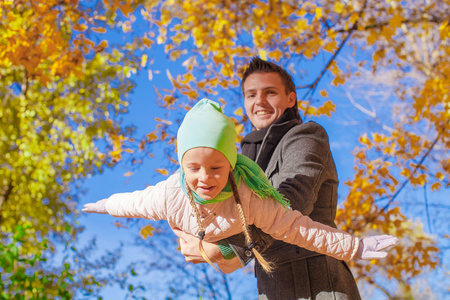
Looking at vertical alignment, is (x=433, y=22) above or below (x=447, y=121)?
above

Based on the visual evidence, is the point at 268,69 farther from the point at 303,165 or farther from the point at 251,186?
the point at 251,186

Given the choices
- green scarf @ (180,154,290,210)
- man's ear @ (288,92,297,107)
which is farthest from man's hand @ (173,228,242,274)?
man's ear @ (288,92,297,107)

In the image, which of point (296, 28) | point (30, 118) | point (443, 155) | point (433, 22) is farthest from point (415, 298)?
point (30, 118)

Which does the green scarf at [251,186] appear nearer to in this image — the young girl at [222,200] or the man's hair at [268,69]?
the young girl at [222,200]

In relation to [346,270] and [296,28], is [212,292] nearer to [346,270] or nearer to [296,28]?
[296,28]

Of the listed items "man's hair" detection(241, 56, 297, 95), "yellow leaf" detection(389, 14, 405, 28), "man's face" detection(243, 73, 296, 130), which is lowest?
"man's face" detection(243, 73, 296, 130)

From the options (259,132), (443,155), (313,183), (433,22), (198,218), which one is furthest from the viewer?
(443,155)

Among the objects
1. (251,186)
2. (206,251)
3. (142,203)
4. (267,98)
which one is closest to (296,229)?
(251,186)

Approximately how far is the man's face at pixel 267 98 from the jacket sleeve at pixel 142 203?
65cm

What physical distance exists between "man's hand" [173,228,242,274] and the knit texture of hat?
0.39 m

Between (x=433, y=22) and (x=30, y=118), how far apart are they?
6455mm

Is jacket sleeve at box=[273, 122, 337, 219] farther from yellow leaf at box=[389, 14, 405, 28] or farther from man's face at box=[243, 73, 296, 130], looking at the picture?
yellow leaf at box=[389, 14, 405, 28]

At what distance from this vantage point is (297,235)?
1.43m

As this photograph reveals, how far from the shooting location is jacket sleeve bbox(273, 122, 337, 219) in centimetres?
150
